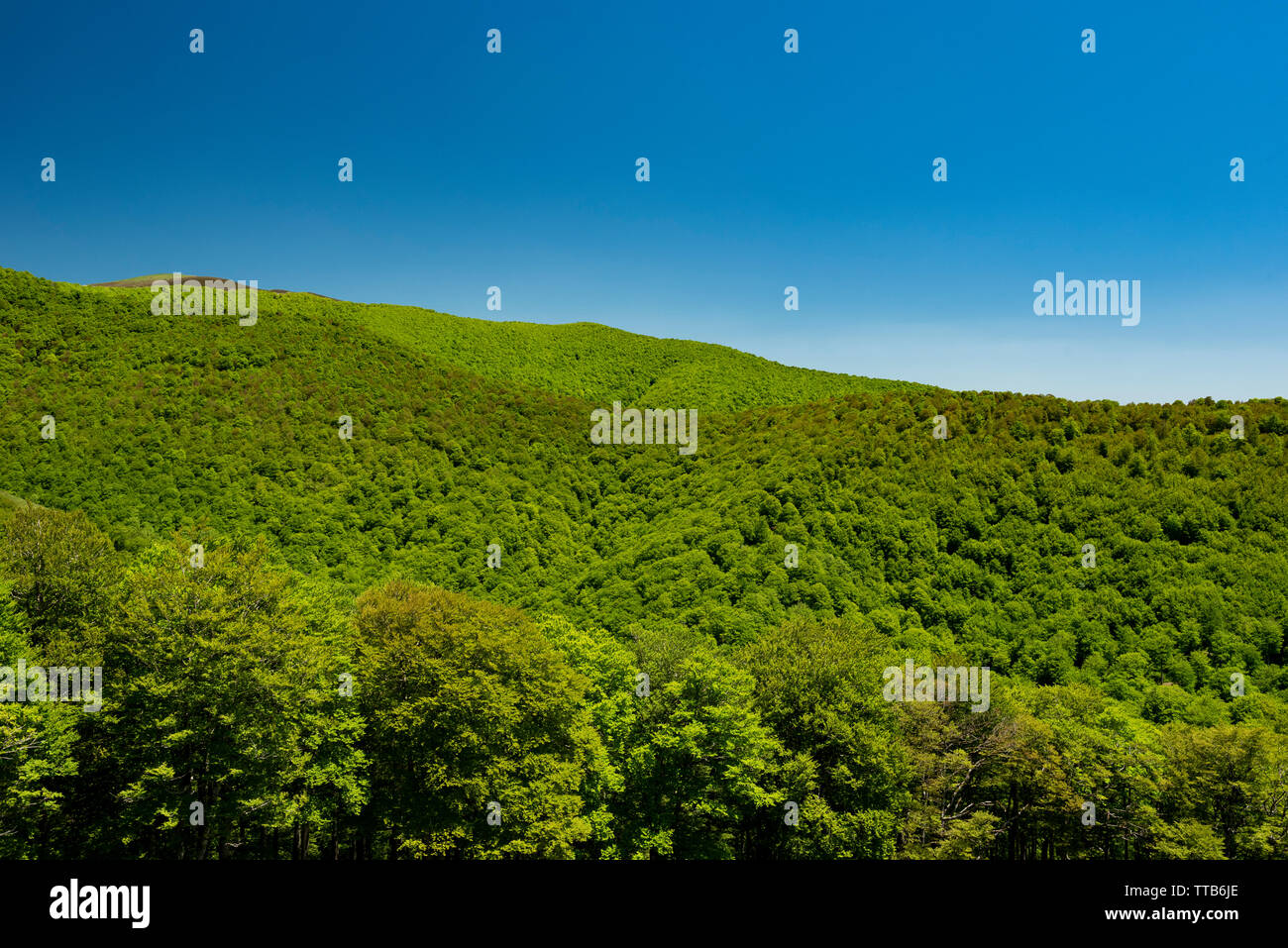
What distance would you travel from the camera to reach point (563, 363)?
484 ft

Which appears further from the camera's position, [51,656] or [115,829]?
[51,656]

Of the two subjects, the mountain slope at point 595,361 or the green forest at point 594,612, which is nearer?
the green forest at point 594,612

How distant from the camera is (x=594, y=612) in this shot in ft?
197

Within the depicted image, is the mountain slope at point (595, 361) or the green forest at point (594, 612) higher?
the mountain slope at point (595, 361)

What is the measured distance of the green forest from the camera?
26453 mm

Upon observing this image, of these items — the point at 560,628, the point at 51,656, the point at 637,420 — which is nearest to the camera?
the point at 51,656

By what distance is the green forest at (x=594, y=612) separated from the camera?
26453mm

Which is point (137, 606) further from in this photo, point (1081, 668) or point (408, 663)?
point (1081, 668)

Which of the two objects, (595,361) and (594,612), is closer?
(594,612)

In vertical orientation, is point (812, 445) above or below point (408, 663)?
above

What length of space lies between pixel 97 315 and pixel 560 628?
99.9 m

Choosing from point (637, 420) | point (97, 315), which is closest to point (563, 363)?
point (637, 420)

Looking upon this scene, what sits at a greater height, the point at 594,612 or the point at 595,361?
the point at 595,361

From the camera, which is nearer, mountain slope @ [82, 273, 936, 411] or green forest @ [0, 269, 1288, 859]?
green forest @ [0, 269, 1288, 859]
